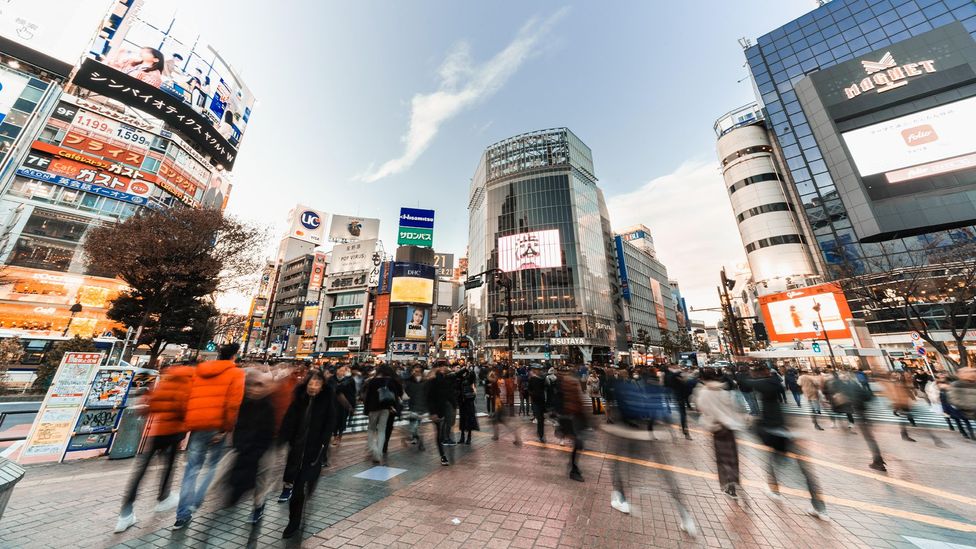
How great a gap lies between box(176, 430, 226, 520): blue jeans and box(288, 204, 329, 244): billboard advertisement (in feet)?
240

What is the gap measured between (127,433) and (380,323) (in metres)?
54.6

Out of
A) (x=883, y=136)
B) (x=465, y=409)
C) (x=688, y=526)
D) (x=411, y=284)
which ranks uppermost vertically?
(x=883, y=136)

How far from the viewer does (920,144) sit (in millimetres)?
29922

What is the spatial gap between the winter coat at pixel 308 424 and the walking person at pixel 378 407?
9.09ft

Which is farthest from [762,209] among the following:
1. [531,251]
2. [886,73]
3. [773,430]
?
[773,430]

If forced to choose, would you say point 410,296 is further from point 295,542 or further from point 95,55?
point 295,542

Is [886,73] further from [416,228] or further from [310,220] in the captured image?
[310,220]

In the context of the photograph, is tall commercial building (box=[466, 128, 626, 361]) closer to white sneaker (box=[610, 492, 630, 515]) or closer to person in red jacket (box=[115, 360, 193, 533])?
white sneaker (box=[610, 492, 630, 515])

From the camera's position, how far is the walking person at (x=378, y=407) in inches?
292

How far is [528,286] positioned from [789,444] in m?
48.4

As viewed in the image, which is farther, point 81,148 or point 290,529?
point 81,148

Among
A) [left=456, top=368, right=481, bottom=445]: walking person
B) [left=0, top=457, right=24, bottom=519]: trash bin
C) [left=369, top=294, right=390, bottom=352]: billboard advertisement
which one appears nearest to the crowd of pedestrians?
[left=456, top=368, right=481, bottom=445]: walking person

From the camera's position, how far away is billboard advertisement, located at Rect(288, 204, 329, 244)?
68.9 m

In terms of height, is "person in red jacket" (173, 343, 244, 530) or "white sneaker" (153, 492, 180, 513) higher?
"person in red jacket" (173, 343, 244, 530)
